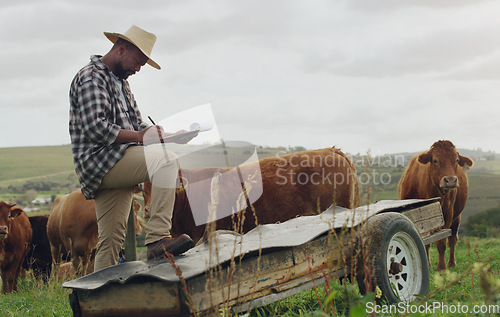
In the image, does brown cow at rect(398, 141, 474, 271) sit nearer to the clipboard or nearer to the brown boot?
the clipboard

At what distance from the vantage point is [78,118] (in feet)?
14.1

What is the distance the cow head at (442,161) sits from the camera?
30.1ft

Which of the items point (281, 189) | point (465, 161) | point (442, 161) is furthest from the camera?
point (465, 161)

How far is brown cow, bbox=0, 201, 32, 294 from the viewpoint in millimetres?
10641

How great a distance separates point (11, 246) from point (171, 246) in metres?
8.52

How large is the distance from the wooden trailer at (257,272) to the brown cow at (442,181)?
494cm

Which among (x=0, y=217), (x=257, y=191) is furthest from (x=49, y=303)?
(x=0, y=217)

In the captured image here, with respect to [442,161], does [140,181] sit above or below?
above

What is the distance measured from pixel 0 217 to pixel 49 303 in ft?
17.0

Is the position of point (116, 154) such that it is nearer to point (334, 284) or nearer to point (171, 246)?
point (171, 246)

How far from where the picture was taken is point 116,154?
421 centimetres

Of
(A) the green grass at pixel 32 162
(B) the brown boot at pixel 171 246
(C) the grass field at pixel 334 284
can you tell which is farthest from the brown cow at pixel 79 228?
(A) the green grass at pixel 32 162

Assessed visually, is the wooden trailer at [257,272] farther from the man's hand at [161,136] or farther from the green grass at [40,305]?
the green grass at [40,305]

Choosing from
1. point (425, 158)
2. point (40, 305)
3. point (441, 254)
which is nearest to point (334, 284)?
point (40, 305)
